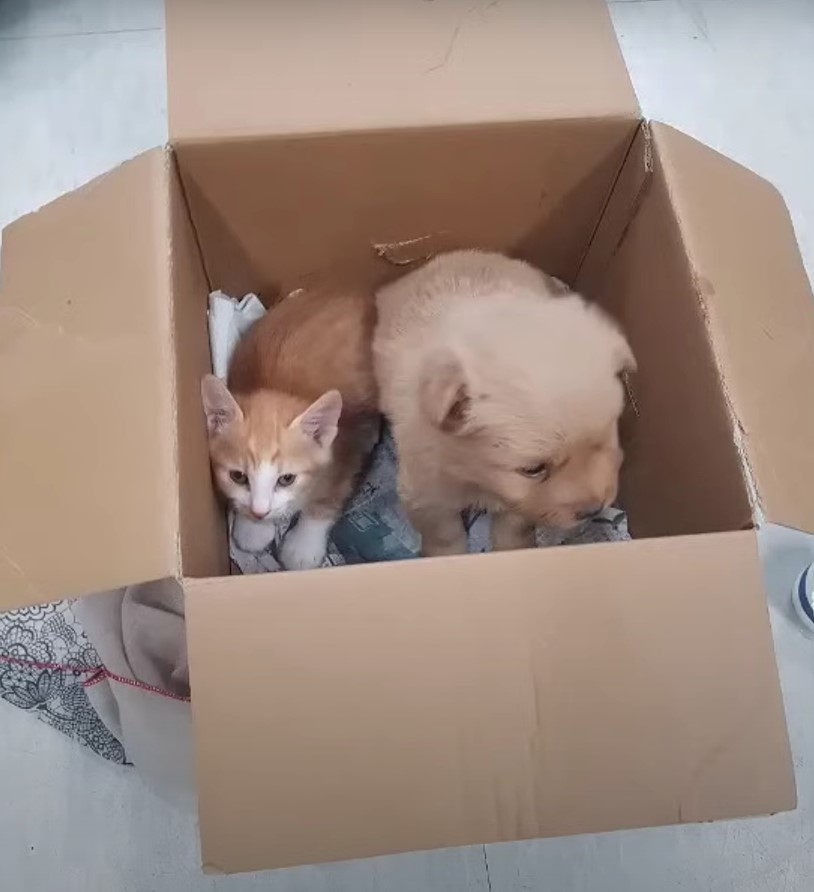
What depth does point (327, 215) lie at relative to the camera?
4.29ft

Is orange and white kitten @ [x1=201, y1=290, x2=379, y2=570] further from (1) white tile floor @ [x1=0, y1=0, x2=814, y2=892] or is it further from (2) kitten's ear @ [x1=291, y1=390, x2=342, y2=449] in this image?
(1) white tile floor @ [x1=0, y1=0, x2=814, y2=892]

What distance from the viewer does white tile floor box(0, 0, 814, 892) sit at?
55.0 inches

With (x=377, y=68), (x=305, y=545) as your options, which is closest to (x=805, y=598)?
(x=305, y=545)

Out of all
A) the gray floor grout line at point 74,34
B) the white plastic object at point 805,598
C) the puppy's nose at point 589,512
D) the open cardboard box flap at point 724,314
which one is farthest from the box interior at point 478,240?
the gray floor grout line at point 74,34

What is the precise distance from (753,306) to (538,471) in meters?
0.30

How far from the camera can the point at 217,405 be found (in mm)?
1235

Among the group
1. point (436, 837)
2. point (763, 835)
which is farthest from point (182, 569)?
point (763, 835)

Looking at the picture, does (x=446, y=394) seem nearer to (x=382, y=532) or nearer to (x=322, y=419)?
(x=322, y=419)

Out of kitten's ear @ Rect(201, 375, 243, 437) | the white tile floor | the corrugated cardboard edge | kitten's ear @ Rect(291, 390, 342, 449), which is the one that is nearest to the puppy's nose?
the corrugated cardboard edge

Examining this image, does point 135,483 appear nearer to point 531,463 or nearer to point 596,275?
point 531,463

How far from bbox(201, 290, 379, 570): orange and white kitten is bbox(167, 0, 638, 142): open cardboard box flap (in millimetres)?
338

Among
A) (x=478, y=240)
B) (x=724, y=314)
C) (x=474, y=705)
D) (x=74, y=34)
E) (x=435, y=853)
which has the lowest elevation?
(x=435, y=853)

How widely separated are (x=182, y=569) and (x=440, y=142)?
638mm

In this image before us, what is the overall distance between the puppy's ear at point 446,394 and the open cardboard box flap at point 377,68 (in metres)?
0.30
